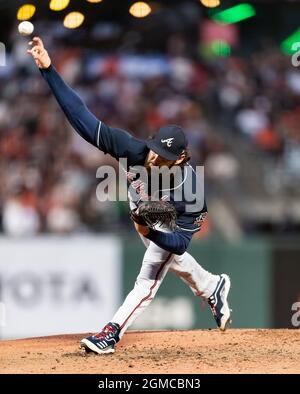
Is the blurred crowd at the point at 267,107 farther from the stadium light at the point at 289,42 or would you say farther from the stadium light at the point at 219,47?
the stadium light at the point at 219,47

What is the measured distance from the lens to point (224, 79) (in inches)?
603

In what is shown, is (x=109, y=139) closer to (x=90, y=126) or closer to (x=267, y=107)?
(x=90, y=126)

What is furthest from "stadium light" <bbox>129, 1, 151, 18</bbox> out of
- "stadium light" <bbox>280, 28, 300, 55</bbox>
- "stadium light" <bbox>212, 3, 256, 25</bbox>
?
"stadium light" <bbox>280, 28, 300, 55</bbox>

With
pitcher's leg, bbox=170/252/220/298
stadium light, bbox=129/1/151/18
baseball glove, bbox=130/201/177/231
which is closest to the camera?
baseball glove, bbox=130/201/177/231

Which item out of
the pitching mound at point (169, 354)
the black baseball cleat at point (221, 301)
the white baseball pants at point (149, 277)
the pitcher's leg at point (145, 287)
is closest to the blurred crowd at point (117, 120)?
the pitching mound at point (169, 354)

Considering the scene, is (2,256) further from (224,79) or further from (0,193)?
(224,79)

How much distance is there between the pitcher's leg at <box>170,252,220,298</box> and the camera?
22.2ft

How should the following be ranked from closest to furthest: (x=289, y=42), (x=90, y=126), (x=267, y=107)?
(x=90, y=126) → (x=267, y=107) → (x=289, y=42)

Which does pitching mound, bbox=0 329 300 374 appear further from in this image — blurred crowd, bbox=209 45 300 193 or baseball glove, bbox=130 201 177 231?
blurred crowd, bbox=209 45 300 193

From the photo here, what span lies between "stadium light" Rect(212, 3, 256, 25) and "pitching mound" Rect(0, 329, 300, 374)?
640 centimetres

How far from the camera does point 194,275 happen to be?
6930 mm

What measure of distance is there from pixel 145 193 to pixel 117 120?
7664 millimetres

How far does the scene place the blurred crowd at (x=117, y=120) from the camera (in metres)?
11.9

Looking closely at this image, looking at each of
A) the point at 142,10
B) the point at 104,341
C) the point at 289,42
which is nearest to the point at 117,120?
the point at 142,10
